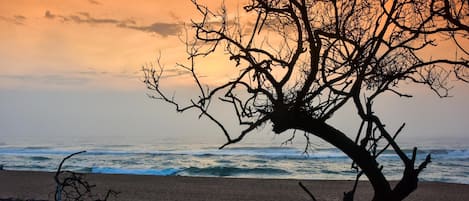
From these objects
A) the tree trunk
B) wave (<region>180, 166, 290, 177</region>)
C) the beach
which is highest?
the tree trunk

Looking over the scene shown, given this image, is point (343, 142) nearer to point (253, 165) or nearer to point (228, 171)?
point (228, 171)

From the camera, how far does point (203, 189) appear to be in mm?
14078

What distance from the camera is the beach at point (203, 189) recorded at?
40.8ft

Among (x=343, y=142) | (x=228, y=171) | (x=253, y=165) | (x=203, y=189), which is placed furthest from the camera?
(x=253, y=165)

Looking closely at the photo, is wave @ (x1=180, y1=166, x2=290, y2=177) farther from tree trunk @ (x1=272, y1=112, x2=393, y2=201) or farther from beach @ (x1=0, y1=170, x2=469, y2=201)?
tree trunk @ (x1=272, y1=112, x2=393, y2=201)

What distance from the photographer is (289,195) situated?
12766 millimetres

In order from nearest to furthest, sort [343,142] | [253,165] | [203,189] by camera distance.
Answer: [343,142], [203,189], [253,165]

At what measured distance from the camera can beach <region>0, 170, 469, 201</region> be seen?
1242 cm

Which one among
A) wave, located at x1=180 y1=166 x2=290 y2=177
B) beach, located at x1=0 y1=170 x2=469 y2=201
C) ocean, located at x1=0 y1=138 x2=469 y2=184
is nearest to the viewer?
beach, located at x1=0 y1=170 x2=469 y2=201

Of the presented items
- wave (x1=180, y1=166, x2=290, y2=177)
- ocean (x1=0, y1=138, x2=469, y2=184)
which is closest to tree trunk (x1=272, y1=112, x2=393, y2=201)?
ocean (x1=0, y1=138, x2=469, y2=184)

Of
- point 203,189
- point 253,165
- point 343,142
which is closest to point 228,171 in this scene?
point 253,165

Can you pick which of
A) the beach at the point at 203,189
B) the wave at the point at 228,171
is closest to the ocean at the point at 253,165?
the wave at the point at 228,171

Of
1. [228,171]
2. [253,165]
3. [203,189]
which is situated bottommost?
[203,189]

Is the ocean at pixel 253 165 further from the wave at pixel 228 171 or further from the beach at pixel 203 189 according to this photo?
the beach at pixel 203 189
